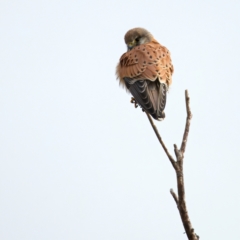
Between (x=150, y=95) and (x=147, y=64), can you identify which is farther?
(x=147, y=64)

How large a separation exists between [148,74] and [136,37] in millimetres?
939

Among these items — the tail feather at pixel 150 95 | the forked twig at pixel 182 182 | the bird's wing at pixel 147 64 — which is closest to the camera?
the forked twig at pixel 182 182

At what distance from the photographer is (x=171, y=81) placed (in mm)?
5598

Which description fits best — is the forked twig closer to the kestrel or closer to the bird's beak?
the kestrel

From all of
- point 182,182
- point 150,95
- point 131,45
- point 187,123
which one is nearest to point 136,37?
point 131,45

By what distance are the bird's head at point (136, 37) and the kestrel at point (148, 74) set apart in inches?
4.9

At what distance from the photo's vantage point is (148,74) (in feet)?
18.0

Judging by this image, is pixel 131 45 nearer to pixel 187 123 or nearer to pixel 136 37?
pixel 136 37

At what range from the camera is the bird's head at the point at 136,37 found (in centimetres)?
621

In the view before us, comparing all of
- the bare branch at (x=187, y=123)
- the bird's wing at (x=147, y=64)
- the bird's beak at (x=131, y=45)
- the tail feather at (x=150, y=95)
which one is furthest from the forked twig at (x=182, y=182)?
the bird's beak at (x=131, y=45)

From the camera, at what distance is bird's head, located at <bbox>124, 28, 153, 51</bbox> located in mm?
6211

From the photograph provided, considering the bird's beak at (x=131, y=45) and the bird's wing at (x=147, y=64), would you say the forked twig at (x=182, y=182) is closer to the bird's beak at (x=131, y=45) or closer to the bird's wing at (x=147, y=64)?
the bird's wing at (x=147, y=64)

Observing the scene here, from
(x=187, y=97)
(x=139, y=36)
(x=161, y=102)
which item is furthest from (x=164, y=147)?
(x=139, y=36)

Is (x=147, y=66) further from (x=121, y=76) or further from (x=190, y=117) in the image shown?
(x=190, y=117)
